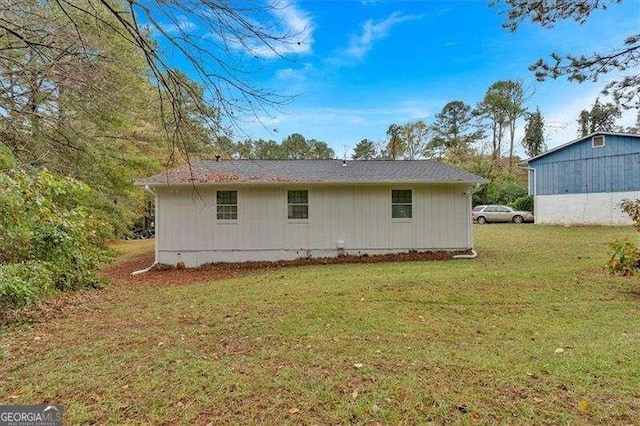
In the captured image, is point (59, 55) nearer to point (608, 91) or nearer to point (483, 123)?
point (608, 91)

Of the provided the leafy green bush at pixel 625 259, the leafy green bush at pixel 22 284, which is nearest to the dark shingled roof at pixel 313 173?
the leafy green bush at pixel 625 259

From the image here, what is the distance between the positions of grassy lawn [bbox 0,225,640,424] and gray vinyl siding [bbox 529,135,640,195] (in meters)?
15.3

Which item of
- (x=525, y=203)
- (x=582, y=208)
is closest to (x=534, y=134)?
(x=525, y=203)

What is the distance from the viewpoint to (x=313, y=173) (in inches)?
454

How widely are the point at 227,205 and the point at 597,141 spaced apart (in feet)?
65.5

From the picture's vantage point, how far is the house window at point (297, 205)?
1107 centimetres

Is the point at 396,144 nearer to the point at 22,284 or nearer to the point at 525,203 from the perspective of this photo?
the point at 525,203

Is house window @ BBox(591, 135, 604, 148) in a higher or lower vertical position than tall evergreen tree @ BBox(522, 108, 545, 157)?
lower

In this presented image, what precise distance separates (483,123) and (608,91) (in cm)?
3068

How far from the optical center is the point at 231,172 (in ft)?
36.3

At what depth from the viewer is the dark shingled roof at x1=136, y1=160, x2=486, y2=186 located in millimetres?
10539

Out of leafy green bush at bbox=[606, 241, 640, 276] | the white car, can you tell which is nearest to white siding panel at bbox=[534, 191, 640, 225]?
the white car

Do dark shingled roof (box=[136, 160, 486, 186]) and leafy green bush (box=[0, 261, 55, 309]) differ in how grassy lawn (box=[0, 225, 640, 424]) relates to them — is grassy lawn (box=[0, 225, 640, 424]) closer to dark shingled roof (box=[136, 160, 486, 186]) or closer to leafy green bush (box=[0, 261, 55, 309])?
leafy green bush (box=[0, 261, 55, 309])
